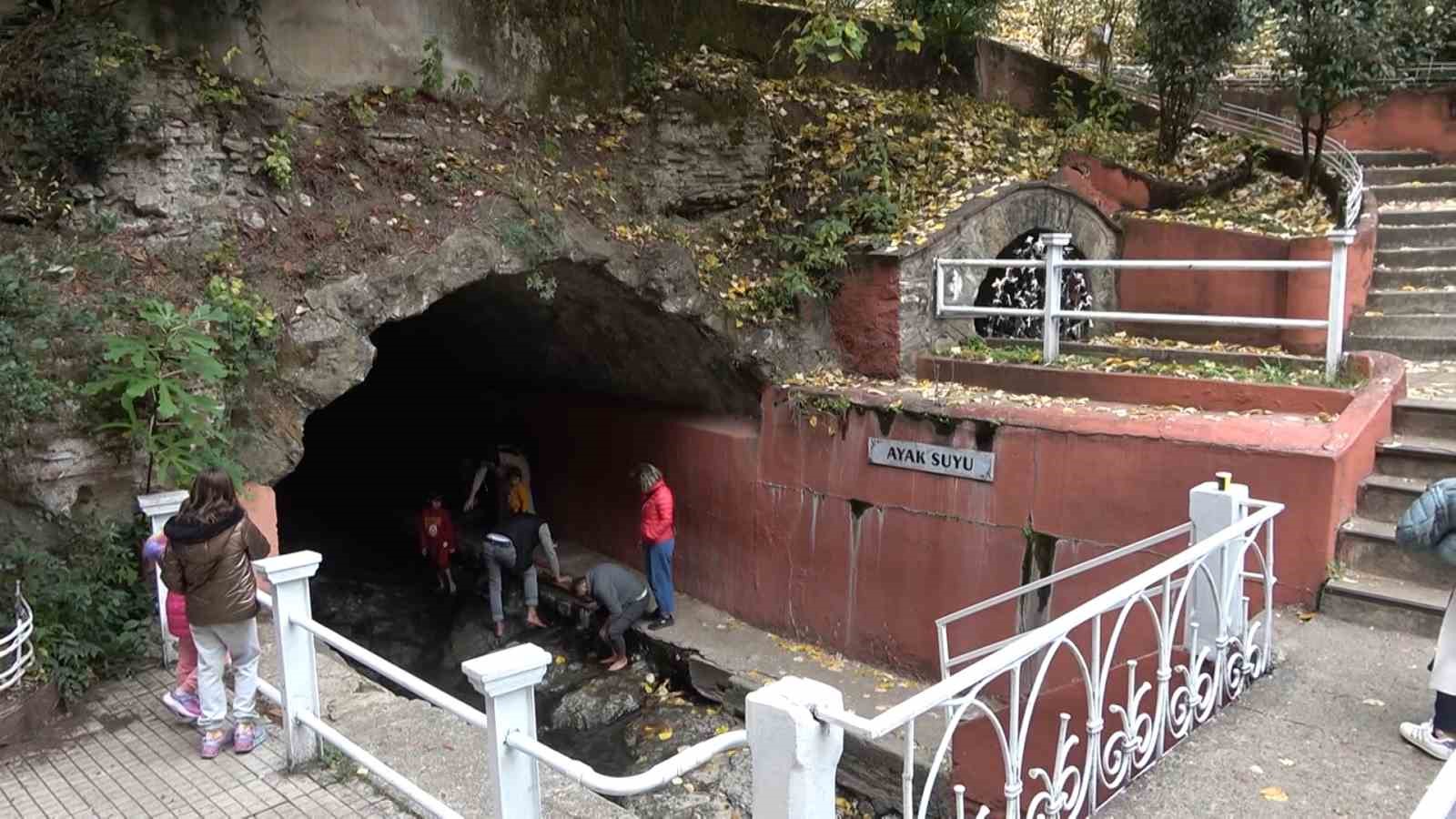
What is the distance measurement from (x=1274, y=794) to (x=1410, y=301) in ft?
23.3

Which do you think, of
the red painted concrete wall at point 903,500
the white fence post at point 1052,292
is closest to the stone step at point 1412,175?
the white fence post at point 1052,292

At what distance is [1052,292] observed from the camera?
325 inches

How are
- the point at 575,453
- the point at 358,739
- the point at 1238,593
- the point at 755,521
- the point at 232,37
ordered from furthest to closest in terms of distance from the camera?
the point at 575,453 → the point at 755,521 → the point at 232,37 → the point at 358,739 → the point at 1238,593

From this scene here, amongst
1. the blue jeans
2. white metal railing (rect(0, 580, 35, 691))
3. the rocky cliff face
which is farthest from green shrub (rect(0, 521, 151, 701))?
the blue jeans

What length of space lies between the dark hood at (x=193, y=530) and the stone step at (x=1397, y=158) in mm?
12694

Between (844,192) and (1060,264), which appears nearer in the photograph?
(1060,264)

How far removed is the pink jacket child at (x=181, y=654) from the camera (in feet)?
15.7

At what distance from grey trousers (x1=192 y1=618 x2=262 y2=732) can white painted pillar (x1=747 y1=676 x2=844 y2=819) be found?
3043 millimetres

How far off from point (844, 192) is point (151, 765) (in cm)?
758

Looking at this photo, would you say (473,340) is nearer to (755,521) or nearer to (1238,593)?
(755,521)

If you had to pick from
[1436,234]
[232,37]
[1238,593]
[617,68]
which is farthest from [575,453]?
[1436,234]

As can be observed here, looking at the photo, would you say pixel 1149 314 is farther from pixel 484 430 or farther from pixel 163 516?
pixel 484 430

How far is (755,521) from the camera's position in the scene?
31.8ft

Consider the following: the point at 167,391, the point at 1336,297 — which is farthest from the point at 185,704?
the point at 1336,297
